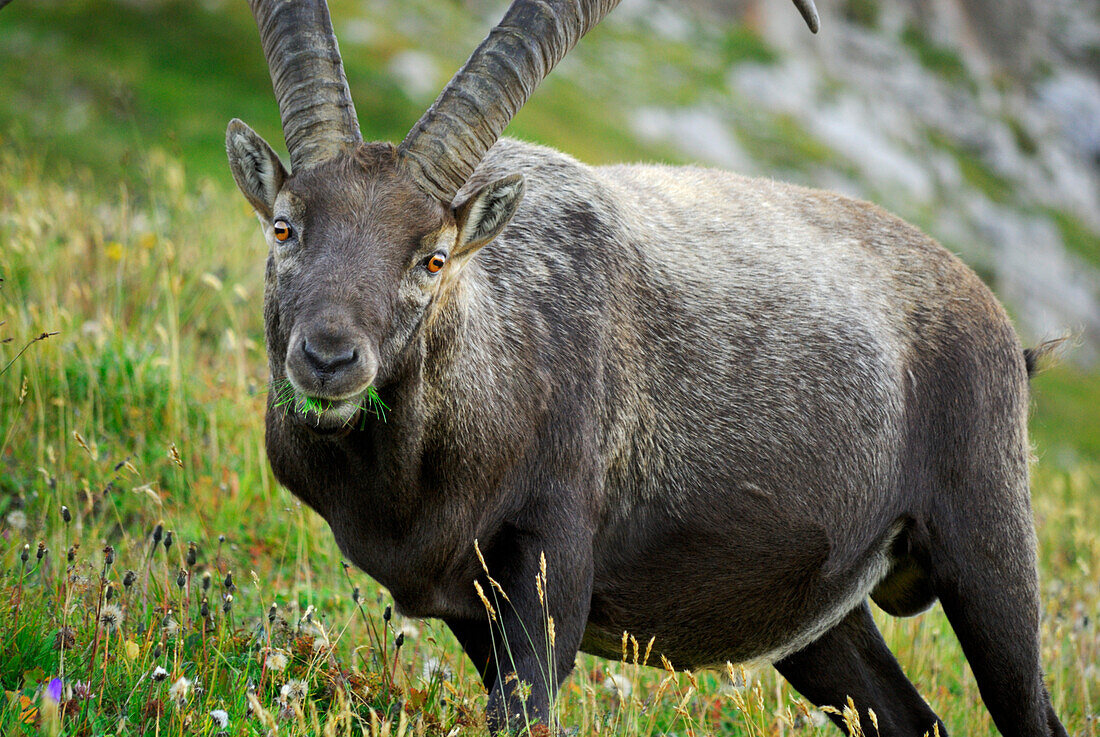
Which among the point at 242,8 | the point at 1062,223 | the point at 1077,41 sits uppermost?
the point at 1077,41

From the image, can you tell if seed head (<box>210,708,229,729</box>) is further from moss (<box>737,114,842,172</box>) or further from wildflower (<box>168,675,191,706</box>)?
moss (<box>737,114,842,172</box>)

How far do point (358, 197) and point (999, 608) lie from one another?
3561mm

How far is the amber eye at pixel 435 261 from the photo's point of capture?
13.0 feet

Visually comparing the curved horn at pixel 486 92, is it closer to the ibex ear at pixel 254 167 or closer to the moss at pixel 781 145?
the ibex ear at pixel 254 167

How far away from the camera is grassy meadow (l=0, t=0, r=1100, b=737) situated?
3900 millimetres

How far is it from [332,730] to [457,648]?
118 inches

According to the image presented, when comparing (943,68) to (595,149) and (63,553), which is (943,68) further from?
(63,553)

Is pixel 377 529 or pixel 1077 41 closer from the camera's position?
pixel 377 529

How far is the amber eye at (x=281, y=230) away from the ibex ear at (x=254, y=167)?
25 centimetres

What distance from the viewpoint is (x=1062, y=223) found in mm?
54594

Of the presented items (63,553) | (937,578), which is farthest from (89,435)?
(937,578)

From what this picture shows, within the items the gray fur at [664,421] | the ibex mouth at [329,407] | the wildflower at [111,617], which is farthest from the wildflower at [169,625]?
the ibex mouth at [329,407]

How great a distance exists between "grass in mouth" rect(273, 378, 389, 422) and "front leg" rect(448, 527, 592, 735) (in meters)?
0.70

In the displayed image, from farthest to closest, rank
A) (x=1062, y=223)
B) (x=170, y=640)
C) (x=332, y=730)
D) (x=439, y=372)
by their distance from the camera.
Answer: (x=1062, y=223)
(x=170, y=640)
(x=439, y=372)
(x=332, y=730)
